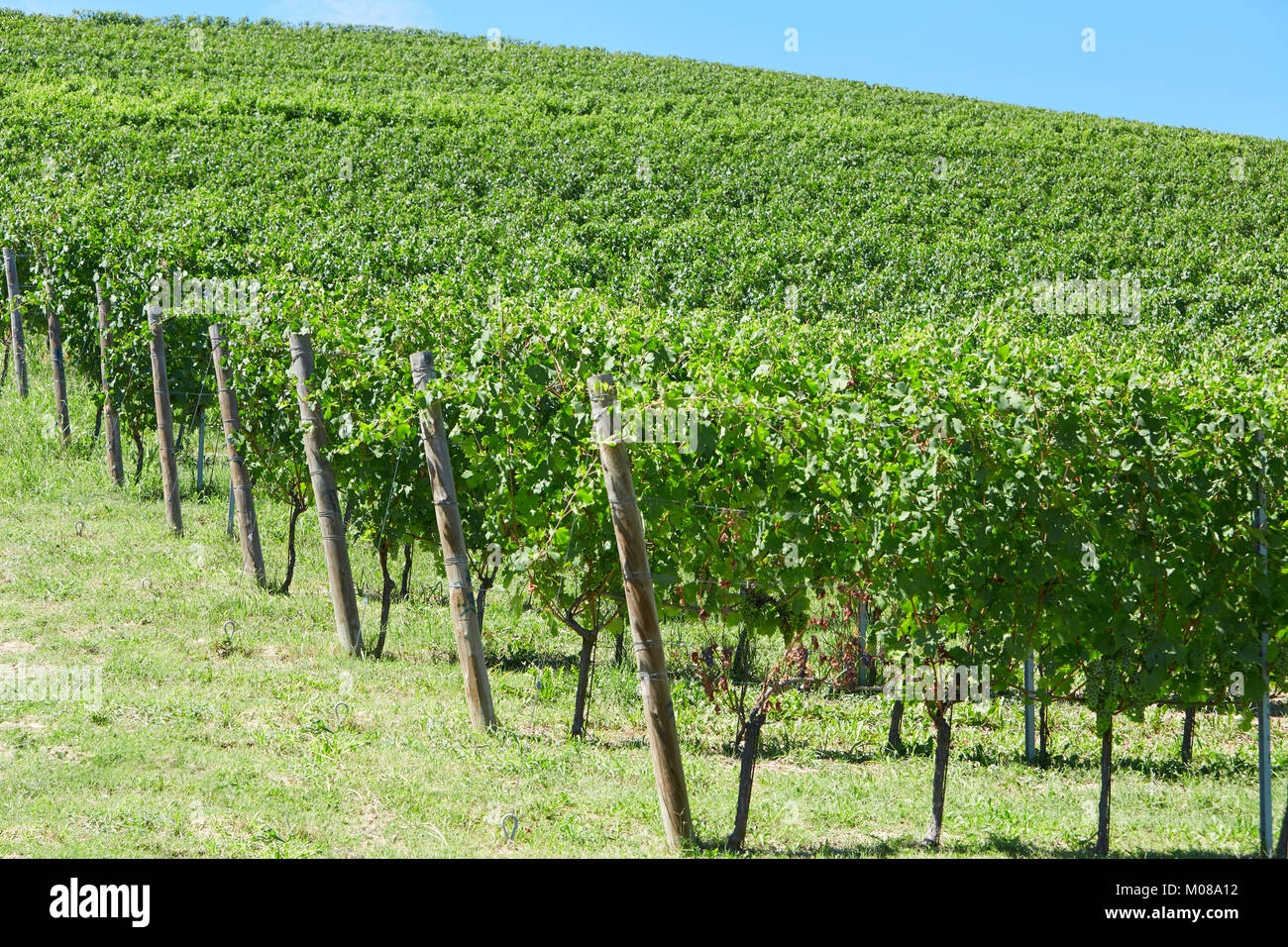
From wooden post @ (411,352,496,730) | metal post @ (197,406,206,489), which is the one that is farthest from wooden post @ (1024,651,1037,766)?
metal post @ (197,406,206,489)

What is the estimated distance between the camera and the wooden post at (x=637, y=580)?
438 cm

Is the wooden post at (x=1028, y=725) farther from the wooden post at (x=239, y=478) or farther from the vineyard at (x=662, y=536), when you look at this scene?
the wooden post at (x=239, y=478)

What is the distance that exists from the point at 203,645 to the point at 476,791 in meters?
3.06

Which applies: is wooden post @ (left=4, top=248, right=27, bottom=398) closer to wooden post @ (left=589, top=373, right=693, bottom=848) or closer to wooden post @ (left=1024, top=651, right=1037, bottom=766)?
wooden post @ (left=589, top=373, right=693, bottom=848)

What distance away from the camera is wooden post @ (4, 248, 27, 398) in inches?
477

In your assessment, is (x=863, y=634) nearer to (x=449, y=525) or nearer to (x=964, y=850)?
(x=964, y=850)

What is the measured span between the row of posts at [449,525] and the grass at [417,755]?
0.28 meters

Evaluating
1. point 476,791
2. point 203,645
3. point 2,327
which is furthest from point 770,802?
point 2,327

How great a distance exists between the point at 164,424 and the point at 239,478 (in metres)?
1.37

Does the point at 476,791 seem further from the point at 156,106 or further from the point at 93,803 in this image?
the point at 156,106

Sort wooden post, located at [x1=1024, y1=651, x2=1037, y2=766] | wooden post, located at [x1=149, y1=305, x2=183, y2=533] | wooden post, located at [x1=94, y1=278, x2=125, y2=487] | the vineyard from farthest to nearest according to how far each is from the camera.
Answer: wooden post, located at [x1=94, y1=278, x2=125, y2=487] < wooden post, located at [x1=149, y1=305, x2=183, y2=533] < wooden post, located at [x1=1024, y1=651, x2=1037, y2=766] < the vineyard

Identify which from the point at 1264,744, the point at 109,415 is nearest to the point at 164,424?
the point at 109,415

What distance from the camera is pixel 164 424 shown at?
9617 millimetres

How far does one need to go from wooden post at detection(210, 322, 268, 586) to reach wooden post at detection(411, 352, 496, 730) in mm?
3300
